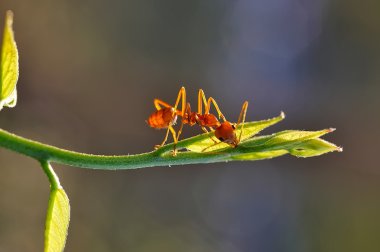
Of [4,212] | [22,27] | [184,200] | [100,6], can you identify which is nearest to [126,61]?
[100,6]

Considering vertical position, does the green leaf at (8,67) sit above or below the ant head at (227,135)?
above

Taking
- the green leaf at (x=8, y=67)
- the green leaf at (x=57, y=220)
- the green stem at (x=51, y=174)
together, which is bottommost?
the green leaf at (x=57, y=220)

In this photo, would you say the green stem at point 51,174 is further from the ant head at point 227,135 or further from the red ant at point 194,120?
the ant head at point 227,135

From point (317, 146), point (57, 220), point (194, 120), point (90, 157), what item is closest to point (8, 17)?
point (90, 157)

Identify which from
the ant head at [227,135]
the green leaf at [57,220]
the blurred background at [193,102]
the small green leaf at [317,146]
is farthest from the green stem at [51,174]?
the blurred background at [193,102]

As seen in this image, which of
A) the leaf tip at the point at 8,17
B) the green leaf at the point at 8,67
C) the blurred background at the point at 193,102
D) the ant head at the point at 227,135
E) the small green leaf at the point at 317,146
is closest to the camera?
the leaf tip at the point at 8,17
